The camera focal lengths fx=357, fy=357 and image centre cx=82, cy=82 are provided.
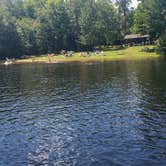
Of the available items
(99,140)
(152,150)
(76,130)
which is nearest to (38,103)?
(76,130)

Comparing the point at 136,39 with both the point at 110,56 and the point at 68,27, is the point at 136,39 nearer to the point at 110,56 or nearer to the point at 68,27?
the point at 68,27

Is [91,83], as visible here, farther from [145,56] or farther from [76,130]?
[145,56]

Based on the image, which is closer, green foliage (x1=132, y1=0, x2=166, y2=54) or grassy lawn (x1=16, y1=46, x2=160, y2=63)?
grassy lawn (x1=16, y1=46, x2=160, y2=63)

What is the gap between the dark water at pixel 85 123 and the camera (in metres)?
33.7

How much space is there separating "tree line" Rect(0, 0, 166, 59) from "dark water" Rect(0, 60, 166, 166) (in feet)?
286

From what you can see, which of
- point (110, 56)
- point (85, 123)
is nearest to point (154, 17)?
point (110, 56)

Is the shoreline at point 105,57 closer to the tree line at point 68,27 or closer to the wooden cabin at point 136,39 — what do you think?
the tree line at point 68,27

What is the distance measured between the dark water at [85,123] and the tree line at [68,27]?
87132 mm

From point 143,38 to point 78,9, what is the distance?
3672 centimetres

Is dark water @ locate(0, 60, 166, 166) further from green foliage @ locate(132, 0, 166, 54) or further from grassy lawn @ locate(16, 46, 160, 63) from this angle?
green foliage @ locate(132, 0, 166, 54)

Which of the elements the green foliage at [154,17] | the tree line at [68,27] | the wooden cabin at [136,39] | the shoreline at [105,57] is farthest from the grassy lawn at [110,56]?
the wooden cabin at [136,39]

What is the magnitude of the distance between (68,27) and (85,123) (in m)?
138

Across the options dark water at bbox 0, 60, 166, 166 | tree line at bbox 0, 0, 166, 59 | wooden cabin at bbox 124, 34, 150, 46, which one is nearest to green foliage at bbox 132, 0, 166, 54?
tree line at bbox 0, 0, 166, 59

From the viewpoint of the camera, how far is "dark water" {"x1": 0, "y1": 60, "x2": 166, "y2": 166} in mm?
33719
